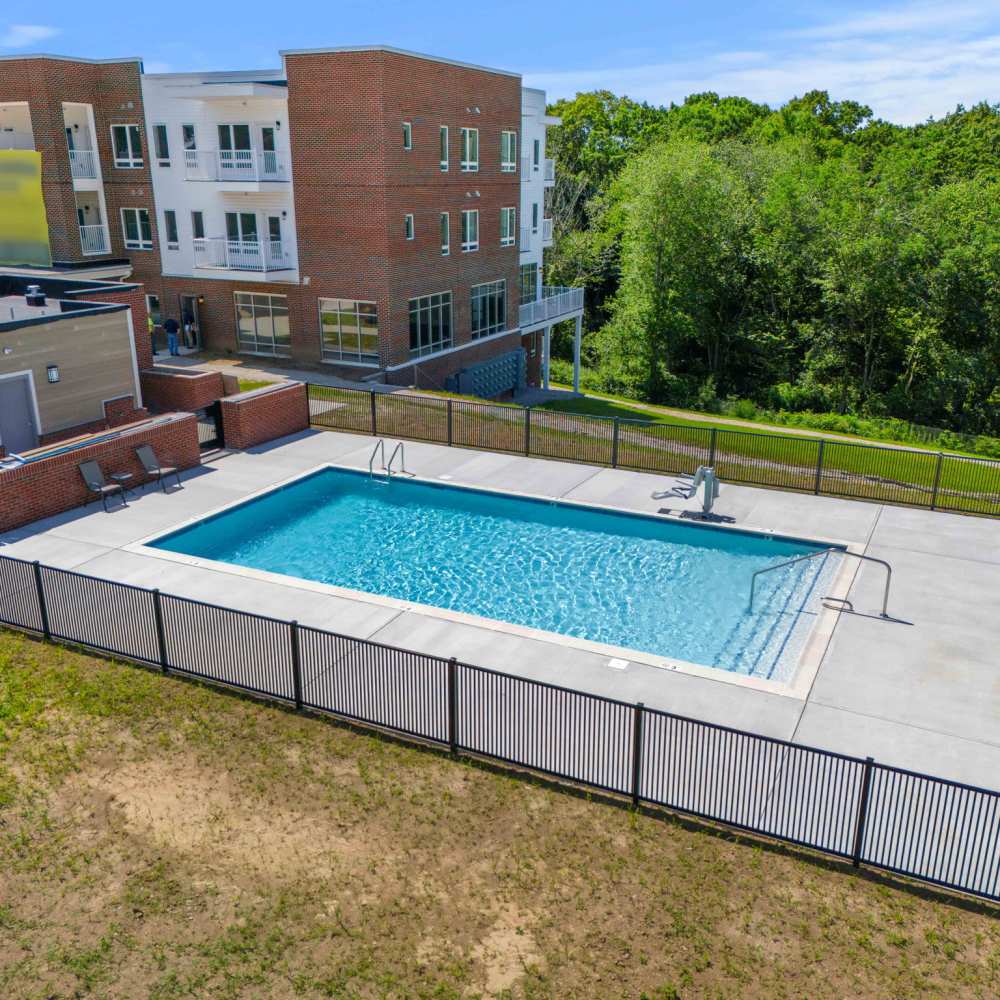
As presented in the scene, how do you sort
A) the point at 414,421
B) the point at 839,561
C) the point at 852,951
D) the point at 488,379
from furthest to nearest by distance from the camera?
the point at 488,379 < the point at 414,421 < the point at 839,561 < the point at 852,951

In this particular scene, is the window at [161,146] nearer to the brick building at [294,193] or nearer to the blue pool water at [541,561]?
the brick building at [294,193]

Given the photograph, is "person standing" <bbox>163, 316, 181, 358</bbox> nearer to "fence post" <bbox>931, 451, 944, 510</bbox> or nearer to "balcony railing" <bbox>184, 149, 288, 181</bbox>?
"balcony railing" <bbox>184, 149, 288, 181</bbox>

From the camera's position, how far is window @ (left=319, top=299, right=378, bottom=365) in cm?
3259

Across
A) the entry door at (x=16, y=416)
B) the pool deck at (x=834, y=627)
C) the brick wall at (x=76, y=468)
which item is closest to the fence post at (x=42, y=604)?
the pool deck at (x=834, y=627)

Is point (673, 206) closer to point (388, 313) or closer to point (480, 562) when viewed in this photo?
point (388, 313)

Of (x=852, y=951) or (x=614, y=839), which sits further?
(x=614, y=839)

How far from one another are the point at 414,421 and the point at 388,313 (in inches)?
327

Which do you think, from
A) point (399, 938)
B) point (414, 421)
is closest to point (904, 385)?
point (414, 421)

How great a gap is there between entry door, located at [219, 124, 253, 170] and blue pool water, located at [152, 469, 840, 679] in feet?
52.7

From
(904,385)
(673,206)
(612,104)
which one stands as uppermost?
(612,104)

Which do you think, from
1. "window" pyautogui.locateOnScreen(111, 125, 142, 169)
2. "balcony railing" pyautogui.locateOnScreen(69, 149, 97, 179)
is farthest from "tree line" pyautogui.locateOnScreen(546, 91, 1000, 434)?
"balcony railing" pyautogui.locateOnScreen(69, 149, 97, 179)

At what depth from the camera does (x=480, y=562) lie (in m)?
18.0

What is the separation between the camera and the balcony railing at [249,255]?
108 feet

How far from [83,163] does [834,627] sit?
106ft
